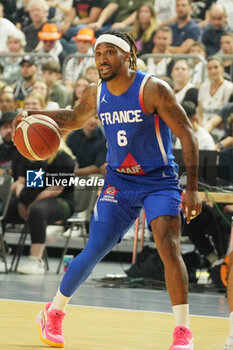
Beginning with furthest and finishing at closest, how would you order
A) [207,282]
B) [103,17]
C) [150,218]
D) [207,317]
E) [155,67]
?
[103,17]
[155,67]
[207,282]
[207,317]
[150,218]

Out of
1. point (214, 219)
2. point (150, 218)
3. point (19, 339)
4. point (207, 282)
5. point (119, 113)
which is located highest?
point (119, 113)

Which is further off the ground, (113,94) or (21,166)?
(113,94)

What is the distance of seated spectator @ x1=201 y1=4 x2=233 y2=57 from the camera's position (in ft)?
37.7

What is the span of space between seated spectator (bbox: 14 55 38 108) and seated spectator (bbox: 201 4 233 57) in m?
2.79

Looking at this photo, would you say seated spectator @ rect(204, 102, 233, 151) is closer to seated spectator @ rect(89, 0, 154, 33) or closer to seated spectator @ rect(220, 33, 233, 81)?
seated spectator @ rect(220, 33, 233, 81)

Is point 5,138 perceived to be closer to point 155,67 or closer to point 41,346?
point 155,67

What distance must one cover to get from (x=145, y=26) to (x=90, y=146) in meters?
2.54

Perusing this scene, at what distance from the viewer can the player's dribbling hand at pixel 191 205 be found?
4551 mm

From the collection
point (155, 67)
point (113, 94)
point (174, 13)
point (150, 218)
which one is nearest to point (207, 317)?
point (150, 218)

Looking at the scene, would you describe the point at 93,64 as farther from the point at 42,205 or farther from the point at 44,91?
the point at 42,205

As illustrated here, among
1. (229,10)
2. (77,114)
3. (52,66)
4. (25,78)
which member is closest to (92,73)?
(52,66)

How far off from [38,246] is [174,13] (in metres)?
4.68

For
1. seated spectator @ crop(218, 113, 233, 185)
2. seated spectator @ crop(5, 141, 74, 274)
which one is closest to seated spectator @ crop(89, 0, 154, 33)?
seated spectator @ crop(5, 141, 74, 274)

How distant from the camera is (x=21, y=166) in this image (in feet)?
34.0
